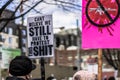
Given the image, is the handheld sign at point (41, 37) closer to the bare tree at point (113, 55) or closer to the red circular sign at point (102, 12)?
the red circular sign at point (102, 12)

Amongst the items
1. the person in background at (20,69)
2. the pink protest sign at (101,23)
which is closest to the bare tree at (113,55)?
the pink protest sign at (101,23)

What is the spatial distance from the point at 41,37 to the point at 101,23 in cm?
102

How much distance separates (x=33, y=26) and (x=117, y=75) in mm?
14754

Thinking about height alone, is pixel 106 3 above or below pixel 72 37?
above

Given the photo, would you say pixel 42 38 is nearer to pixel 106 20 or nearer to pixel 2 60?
pixel 106 20

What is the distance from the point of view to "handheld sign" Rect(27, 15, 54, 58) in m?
8.04

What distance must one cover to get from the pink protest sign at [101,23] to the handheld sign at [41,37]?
0.58 metres

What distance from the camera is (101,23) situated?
7.98m

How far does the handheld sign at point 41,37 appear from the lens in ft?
26.4

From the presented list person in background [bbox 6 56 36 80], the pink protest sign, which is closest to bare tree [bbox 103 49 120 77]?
the pink protest sign

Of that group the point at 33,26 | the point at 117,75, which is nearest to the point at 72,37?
the point at 117,75

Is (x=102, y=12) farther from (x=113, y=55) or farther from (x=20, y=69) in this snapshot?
(x=113, y=55)

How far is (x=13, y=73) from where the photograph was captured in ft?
16.4

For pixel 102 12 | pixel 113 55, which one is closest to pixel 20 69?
pixel 102 12
